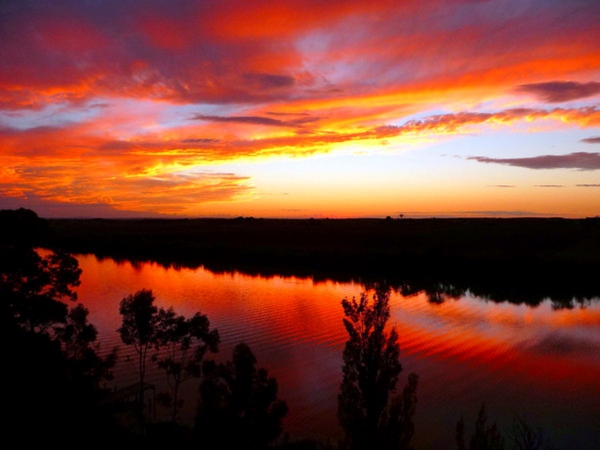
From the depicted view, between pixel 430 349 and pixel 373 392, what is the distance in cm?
1477

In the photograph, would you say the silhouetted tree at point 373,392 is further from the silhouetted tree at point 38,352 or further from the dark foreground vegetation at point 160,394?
the silhouetted tree at point 38,352

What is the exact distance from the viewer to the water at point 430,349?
59.5ft

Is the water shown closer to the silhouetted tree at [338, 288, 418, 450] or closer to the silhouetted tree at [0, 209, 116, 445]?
the silhouetted tree at [338, 288, 418, 450]

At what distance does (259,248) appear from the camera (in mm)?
70000

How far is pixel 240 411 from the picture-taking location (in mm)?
12891

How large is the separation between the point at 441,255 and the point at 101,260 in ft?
151

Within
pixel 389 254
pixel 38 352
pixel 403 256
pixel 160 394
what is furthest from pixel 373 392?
pixel 389 254

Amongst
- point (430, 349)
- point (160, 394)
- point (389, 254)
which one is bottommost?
point (430, 349)

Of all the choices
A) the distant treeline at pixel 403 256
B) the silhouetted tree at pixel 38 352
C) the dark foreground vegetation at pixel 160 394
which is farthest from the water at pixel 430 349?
the distant treeline at pixel 403 256

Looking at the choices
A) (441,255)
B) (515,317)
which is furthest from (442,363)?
(441,255)

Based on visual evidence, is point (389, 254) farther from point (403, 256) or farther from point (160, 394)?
point (160, 394)

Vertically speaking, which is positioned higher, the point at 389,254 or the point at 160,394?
the point at 389,254

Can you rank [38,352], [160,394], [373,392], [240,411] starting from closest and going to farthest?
1. [240,411]
2. [38,352]
3. [373,392]
4. [160,394]

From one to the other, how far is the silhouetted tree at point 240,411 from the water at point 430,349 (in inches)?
181
